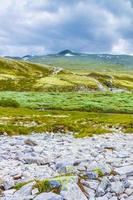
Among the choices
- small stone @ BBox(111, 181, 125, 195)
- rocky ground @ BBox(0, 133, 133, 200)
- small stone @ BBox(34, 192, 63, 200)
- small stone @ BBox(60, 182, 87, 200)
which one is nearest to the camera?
small stone @ BBox(34, 192, 63, 200)

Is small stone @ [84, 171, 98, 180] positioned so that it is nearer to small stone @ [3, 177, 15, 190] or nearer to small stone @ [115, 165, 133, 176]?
small stone @ [115, 165, 133, 176]

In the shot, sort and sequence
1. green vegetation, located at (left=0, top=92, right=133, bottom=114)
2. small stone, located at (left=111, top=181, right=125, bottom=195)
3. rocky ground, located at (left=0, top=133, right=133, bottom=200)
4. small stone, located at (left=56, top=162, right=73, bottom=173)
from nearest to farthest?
1. rocky ground, located at (left=0, top=133, right=133, bottom=200)
2. small stone, located at (left=111, top=181, right=125, bottom=195)
3. small stone, located at (left=56, top=162, right=73, bottom=173)
4. green vegetation, located at (left=0, top=92, right=133, bottom=114)

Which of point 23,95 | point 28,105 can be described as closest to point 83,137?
point 28,105

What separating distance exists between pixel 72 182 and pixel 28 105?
9180 cm

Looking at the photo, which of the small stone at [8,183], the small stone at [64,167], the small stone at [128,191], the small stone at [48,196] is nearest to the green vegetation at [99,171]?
the small stone at [64,167]

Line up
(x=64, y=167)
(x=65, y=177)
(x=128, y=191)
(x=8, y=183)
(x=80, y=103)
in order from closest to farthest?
(x=128, y=191), (x=65, y=177), (x=8, y=183), (x=64, y=167), (x=80, y=103)

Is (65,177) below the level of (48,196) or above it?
above

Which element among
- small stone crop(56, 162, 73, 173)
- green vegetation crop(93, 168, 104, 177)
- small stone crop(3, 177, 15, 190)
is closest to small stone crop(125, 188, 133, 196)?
green vegetation crop(93, 168, 104, 177)

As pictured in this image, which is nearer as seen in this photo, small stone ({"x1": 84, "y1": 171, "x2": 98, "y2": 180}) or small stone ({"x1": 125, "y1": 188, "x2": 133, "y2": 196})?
small stone ({"x1": 125, "y1": 188, "x2": 133, "y2": 196})

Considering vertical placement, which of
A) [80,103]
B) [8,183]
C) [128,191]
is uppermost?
[128,191]

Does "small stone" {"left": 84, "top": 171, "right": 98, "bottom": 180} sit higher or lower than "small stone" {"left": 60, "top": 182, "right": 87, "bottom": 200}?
higher

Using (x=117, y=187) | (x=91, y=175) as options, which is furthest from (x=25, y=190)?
(x=117, y=187)

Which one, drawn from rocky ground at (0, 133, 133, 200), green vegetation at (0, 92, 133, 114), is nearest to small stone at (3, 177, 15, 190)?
rocky ground at (0, 133, 133, 200)

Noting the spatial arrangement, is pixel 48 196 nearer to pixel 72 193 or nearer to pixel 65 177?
pixel 72 193
